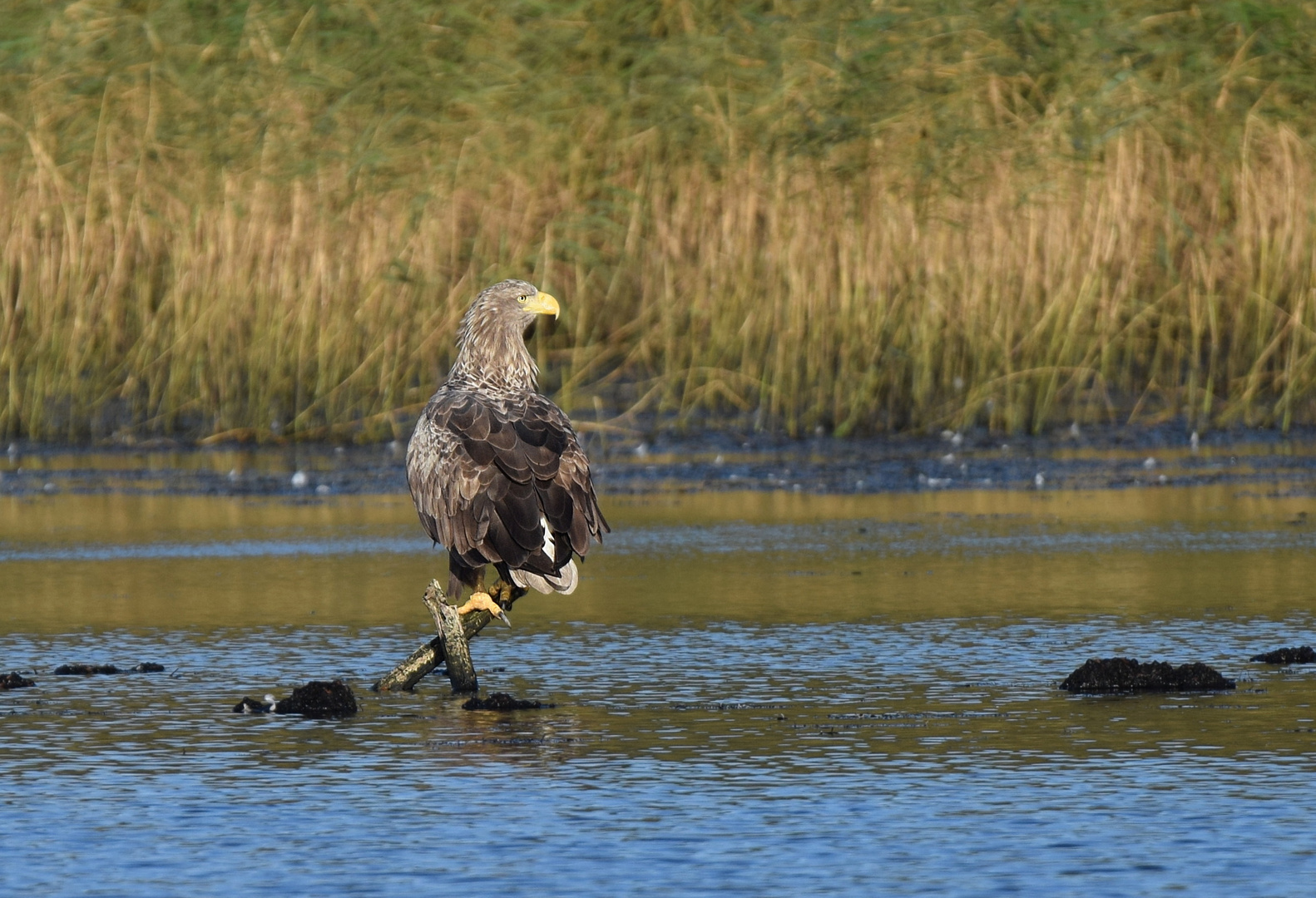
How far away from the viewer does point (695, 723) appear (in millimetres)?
6461

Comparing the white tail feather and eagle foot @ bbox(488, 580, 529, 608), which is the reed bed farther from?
the white tail feather

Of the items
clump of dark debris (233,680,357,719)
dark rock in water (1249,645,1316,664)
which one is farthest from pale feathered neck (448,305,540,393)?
dark rock in water (1249,645,1316,664)

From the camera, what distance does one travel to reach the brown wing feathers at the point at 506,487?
6895 mm

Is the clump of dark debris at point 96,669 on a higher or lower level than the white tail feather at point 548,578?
lower

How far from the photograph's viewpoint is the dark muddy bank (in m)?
12.4

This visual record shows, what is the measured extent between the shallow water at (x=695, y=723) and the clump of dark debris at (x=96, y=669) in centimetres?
8

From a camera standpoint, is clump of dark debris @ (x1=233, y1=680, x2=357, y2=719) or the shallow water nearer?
the shallow water

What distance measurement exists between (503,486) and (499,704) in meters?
0.71

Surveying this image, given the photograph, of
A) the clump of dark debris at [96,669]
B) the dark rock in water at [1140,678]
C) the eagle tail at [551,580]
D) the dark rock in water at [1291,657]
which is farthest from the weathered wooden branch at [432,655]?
the dark rock in water at [1291,657]

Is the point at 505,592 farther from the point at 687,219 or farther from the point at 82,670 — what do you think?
the point at 687,219

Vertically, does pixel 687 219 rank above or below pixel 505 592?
above

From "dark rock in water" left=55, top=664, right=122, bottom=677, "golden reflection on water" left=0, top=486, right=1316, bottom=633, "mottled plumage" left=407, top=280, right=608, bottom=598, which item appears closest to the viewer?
"mottled plumage" left=407, top=280, right=608, bottom=598

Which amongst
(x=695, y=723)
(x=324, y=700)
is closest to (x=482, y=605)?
(x=324, y=700)

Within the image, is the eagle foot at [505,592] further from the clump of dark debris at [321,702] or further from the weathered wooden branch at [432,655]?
the clump of dark debris at [321,702]
